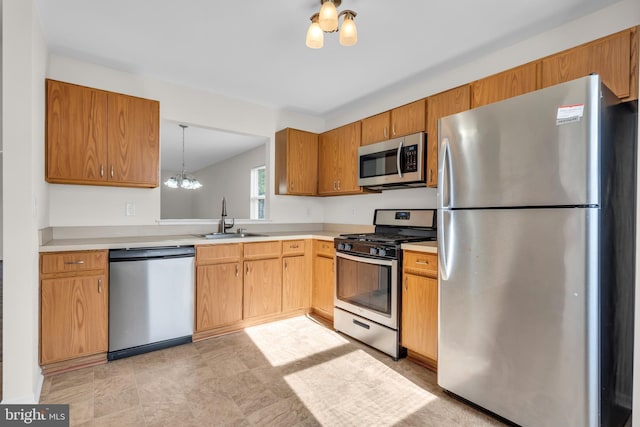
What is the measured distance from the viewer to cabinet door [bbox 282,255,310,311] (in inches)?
131

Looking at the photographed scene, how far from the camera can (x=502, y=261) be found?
1.70 meters

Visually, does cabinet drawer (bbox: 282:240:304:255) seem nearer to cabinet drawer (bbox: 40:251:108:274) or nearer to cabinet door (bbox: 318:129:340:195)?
cabinet door (bbox: 318:129:340:195)

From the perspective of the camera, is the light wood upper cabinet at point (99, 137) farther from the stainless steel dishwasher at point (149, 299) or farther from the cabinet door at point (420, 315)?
the cabinet door at point (420, 315)

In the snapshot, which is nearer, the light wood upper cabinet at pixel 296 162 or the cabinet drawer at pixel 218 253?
the cabinet drawer at pixel 218 253

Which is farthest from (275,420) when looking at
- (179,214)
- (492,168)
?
(179,214)

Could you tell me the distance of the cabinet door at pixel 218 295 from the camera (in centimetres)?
279

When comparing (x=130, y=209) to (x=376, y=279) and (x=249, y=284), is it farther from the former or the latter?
(x=376, y=279)

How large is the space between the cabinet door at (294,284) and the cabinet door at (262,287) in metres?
0.06

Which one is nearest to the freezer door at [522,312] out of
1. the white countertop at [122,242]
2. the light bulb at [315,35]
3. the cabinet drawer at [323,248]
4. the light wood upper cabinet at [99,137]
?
the light bulb at [315,35]

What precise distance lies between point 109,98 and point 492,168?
2870 mm

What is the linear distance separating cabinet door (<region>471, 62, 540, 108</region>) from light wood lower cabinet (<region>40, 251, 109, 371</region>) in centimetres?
299

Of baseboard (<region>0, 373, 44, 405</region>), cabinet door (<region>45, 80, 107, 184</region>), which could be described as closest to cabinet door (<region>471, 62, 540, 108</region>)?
cabinet door (<region>45, 80, 107, 184</region>)

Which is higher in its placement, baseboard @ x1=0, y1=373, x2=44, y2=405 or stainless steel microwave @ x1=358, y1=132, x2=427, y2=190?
stainless steel microwave @ x1=358, y1=132, x2=427, y2=190

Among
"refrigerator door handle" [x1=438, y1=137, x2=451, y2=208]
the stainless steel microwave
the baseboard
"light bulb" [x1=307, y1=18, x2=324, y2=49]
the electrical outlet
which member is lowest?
the baseboard
